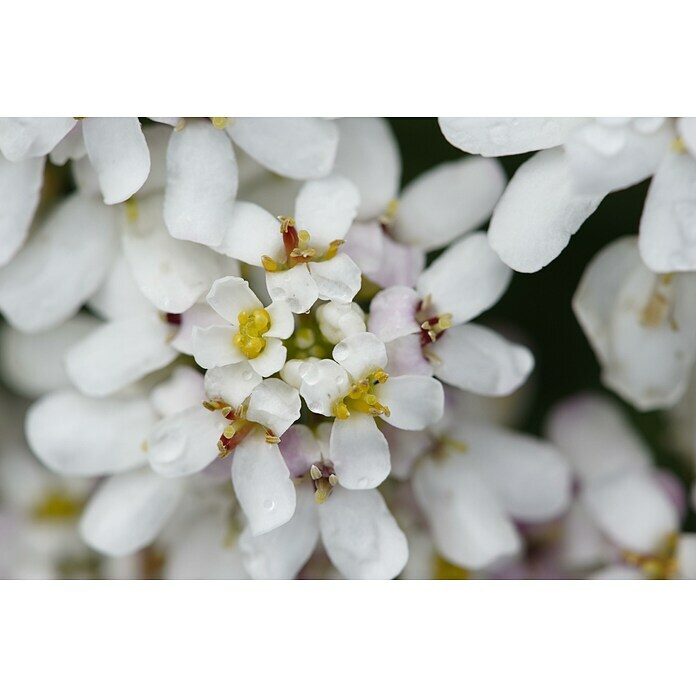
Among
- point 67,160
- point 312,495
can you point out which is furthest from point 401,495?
point 67,160

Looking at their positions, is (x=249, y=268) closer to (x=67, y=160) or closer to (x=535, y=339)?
(x=67, y=160)

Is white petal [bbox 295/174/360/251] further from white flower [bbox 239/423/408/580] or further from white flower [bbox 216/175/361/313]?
white flower [bbox 239/423/408/580]

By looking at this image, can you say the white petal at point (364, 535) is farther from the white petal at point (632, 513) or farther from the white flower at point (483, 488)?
the white petal at point (632, 513)

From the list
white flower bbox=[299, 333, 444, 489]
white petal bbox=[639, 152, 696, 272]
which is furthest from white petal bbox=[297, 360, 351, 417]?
white petal bbox=[639, 152, 696, 272]

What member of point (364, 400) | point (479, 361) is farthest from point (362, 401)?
point (479, 361)

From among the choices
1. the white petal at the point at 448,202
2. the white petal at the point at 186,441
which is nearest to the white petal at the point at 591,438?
the white petal at the point at 448,202
